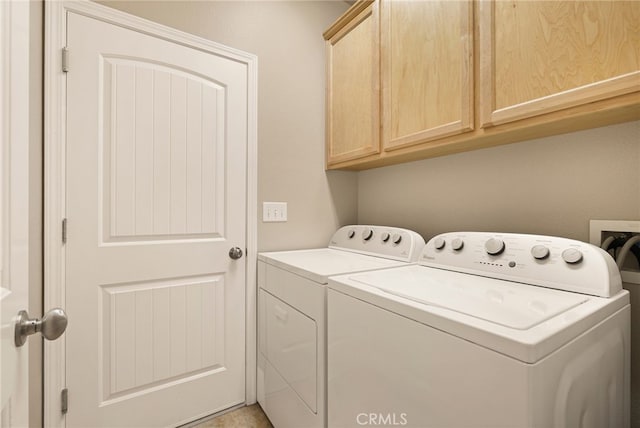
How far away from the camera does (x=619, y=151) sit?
1059 mm

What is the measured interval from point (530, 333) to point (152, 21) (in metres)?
1.96

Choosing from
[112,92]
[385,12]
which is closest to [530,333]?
[385,12]

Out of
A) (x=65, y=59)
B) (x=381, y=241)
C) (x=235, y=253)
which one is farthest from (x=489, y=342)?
(x=65, y=59)

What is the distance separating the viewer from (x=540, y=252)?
103cm

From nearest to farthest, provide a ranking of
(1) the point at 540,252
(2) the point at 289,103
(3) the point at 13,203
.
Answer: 1. (3) the point at 13,203
2. (1) the point at 540,252
3. (2) the point at 289,103

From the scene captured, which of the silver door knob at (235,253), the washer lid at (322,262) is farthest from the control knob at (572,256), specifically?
the silver door knob at (235,253)

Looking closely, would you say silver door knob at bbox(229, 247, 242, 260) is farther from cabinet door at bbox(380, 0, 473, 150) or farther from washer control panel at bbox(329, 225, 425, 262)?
cabinet door at bbox(380, 0, 473, 150)

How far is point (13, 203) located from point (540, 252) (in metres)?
1.41

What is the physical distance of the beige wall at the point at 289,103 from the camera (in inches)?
69.6

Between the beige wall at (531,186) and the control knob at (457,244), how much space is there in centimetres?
25

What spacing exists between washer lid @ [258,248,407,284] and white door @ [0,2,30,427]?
825mm

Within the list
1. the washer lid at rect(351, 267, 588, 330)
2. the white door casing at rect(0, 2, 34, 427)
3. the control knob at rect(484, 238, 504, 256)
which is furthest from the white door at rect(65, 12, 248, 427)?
the control knob at rect(484, 238, 504, 256)

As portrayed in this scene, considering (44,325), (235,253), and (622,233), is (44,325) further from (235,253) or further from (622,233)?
(622,233)

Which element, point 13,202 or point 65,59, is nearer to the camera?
point 13,202
